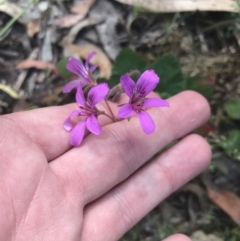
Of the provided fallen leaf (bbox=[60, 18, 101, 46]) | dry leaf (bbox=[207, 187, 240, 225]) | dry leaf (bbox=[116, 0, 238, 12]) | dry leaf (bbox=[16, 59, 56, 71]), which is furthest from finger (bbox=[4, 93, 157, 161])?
dry leaf (bbox=[116, 0, 238, 12])

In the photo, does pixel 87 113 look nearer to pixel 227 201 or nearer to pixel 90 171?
pixel 90 171

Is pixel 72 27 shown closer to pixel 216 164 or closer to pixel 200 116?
pixel 200 116

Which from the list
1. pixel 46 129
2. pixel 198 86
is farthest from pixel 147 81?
pixel 198 86

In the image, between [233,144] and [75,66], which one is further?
[233,144]

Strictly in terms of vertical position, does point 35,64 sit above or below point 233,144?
above

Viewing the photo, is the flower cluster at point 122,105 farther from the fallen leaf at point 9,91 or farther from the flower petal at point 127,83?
the fallen leaf at point 9,91

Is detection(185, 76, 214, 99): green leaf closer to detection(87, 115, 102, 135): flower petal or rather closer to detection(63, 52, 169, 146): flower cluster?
detection(63, 52, 169, 146): flower cluster

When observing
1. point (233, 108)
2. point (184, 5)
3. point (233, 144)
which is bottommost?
point (233, 144)

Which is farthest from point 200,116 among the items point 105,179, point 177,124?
point 105,179
